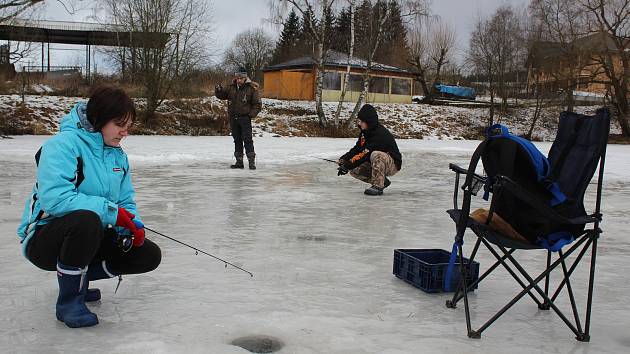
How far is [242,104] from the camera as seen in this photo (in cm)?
1077

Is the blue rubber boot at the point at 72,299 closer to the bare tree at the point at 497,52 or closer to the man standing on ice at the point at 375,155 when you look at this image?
the man standing on ice at the point at 375,155

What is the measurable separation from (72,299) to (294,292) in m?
1.28

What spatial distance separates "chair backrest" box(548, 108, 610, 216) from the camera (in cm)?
295

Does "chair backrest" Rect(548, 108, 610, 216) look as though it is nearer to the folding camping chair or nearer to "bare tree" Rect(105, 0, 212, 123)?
the folding camping chair

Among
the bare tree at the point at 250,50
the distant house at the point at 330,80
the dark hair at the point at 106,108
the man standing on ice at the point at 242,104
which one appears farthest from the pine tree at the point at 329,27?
the bare tree at the point at 250,50

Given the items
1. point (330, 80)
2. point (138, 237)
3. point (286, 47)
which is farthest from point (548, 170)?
point (286, 47)

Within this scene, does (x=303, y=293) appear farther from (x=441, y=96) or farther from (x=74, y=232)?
(x=441, y=96)

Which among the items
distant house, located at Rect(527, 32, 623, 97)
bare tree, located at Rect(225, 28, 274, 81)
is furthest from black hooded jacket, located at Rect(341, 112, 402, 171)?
bare tree, located at Rect(225, 28, 274, 81)

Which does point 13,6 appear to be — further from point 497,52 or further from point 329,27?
point 497,52

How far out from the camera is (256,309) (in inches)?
131

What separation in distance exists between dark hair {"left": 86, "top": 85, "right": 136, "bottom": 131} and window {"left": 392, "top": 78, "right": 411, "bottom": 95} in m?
36.0

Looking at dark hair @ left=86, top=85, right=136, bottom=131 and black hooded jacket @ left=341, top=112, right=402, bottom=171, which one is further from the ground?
dark hair @ left=86, top=85, right=136, bottom=131

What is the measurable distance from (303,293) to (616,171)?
462 inches

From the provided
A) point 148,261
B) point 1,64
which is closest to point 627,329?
point 148,261
